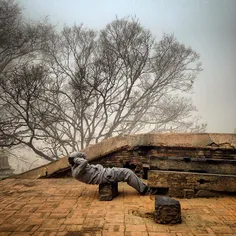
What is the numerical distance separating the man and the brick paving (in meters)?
0.32

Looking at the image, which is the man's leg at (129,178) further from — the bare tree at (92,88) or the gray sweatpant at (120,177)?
the bare tree at (92,88)

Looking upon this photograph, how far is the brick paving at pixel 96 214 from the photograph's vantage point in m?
3.55

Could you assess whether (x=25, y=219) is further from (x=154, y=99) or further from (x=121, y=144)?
(x=154, y=99)

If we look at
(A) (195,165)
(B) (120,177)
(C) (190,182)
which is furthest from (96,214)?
(A) (195,165)

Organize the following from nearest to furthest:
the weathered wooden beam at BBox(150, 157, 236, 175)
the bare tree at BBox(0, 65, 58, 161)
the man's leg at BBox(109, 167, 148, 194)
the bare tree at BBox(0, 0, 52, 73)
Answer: the man's leg at BBox(109, 167, 148, 194)
the weathered wooden beam at BBox(150, 157, 236, 175)
the bare tree at BBox(0, 65, 58, 161)
the bare tree at BBox(0, 0, 52, 73)

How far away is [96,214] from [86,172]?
1.21 meters

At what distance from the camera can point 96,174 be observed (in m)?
5.29

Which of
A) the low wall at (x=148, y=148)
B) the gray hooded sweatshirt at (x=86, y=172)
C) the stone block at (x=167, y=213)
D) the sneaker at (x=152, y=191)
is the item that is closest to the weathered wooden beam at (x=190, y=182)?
the sneaker at (x=152, y=191)

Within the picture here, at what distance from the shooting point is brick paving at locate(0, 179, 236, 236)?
3.55 meters

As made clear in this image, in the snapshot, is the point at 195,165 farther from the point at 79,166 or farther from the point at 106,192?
the point at 79,166

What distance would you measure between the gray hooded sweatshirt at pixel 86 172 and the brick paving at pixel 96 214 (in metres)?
0.39

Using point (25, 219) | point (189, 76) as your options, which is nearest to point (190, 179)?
point (25, 219)

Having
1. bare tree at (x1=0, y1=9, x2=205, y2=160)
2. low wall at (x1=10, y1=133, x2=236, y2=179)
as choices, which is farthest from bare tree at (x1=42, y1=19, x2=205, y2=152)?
low wall at (x1=10, y1=133, x2=236, y2=179)

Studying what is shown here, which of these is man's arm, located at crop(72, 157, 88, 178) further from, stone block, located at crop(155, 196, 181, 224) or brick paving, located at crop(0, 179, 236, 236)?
stone block, located at crop(155, 196, 181, 224)
